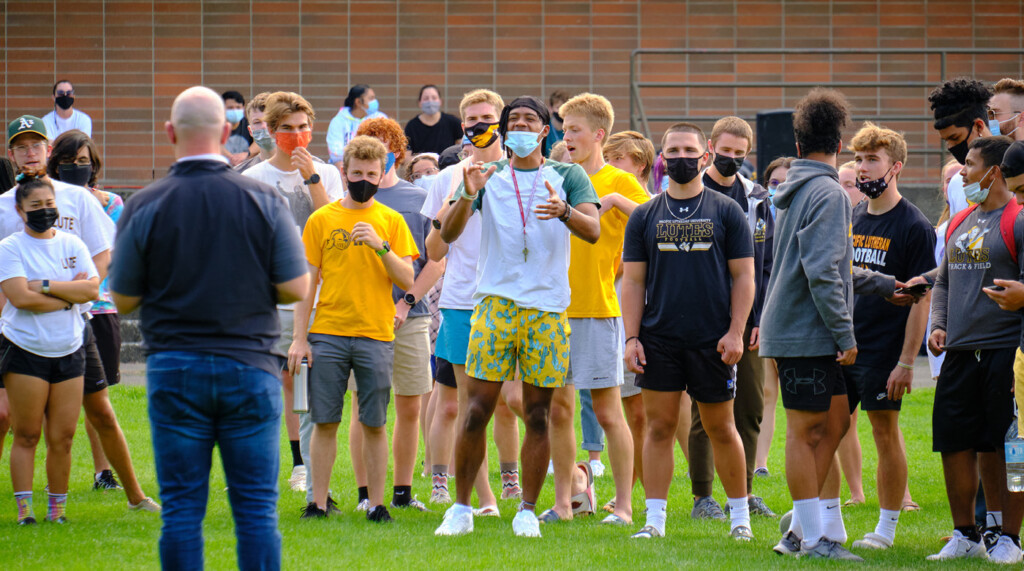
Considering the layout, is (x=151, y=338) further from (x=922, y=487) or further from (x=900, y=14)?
(x=900, y=14)

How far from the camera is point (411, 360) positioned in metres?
6.98

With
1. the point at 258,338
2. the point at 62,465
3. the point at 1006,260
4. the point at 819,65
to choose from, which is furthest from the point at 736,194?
the point at 819,65

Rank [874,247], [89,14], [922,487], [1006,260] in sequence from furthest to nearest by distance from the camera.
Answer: [89,14]
[922,487]
[874,247]
[1006,260]

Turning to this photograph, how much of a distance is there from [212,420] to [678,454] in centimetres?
558

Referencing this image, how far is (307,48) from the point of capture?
1522cm

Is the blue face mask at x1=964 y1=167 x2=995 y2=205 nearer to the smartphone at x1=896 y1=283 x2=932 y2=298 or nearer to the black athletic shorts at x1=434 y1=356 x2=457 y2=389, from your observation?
the smartphone at x1=896 y1=283 x2=932 y2=298

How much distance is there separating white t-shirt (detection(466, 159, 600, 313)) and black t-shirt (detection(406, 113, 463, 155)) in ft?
24.0

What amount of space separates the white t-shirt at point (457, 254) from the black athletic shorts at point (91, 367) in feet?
6.58

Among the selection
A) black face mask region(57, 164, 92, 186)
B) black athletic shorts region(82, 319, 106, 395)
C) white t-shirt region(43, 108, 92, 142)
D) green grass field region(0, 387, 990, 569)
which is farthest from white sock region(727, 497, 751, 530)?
white t-shirt region(43, 108, 92, 142)

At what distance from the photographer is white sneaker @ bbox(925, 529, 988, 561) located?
5512 millimetres

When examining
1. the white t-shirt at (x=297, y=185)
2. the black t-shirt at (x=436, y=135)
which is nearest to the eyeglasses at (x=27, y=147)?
the white t-shirt at (x=297, y=185)

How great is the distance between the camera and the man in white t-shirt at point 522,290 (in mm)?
5961

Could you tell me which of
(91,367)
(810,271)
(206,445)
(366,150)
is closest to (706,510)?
(810,271)

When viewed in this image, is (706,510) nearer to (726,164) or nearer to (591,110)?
(726,164)
